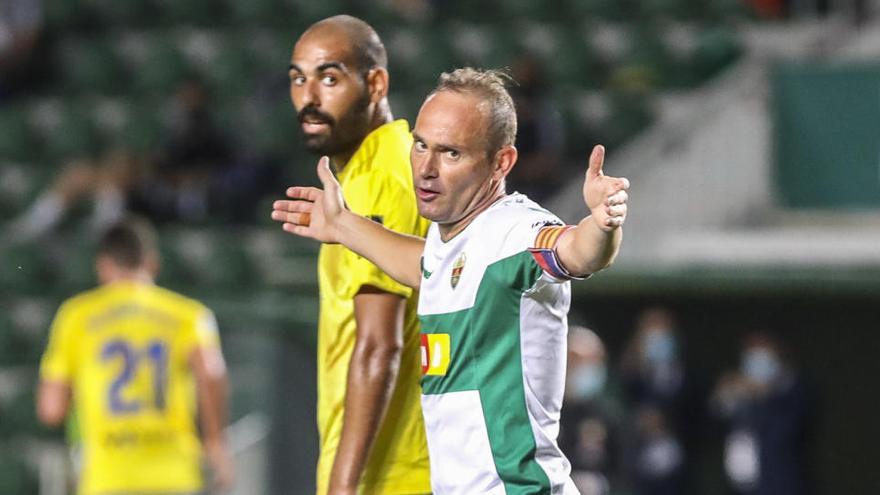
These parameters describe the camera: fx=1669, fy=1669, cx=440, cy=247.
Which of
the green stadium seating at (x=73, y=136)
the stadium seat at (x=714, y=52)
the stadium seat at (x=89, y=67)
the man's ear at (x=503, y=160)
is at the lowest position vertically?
the man's ear at (x=503, y=160)

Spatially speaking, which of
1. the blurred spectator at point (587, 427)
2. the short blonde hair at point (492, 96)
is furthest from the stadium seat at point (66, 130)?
the short blonde hair at point (492, 96)

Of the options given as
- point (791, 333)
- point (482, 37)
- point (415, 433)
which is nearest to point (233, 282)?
point (482, 37)

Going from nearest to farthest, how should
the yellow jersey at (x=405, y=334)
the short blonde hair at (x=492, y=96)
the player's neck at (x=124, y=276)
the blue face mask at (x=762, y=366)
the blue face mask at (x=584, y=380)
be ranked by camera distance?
the short blonde hair at (x=492, y=96) < the yellow jersey at (x=405, y=334) < the player's neck at (x=124, y=276) < the blue face mask at (x=584, y=380) < the blue face mask at (x=762, y=366)

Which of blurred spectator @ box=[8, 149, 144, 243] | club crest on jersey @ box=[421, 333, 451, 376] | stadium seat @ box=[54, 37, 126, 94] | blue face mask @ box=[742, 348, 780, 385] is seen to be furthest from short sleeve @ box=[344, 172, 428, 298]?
stadium seat @ box=[54, 37, 126, 94]

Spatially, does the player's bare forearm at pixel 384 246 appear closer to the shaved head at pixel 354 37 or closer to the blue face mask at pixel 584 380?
the shaved head at pixel 354 37

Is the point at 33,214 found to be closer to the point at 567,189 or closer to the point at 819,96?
the point at 567,189

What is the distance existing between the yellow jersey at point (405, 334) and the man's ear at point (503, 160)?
453mm

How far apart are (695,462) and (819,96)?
2507 millimetres

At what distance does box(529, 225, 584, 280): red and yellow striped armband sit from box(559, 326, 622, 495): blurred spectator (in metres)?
5.37

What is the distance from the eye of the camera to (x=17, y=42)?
45.1 ft

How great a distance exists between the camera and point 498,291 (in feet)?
11.2

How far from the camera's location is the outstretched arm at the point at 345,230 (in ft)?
12.3

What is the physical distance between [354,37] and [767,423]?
22.4ft

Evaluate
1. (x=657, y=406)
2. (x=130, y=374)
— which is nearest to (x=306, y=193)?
(x=130, y=374)
